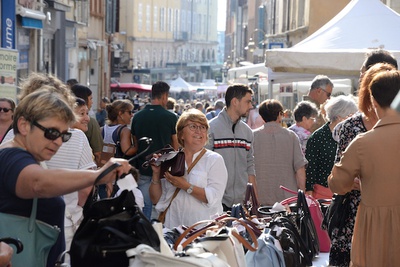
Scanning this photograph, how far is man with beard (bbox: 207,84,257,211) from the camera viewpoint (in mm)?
9047

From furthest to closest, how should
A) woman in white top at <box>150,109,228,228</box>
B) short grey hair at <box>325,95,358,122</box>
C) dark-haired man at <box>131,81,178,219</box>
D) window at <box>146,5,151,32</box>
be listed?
1. window at <box>146,5,151,32</box>
2. dark-haired man at <box>131,81,178,219</box>
3. short grey hair at <box>325,95,358,122</box>
4. woman in white top at <box>150,109,228,228</box>

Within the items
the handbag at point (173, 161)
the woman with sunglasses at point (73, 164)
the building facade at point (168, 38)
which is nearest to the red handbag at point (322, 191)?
the handbag at point (173, 161)

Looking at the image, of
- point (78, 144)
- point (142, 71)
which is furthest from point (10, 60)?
point (142, 71)

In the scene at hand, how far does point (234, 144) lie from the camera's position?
9148 mm

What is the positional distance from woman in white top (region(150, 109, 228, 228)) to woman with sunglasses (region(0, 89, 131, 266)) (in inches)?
97.4

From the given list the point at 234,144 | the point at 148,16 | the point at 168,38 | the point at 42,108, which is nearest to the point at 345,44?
the point at 234,144

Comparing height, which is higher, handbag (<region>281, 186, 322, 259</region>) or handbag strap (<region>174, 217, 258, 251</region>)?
handbag strap (<region>174, 217, 258, 251</region>)

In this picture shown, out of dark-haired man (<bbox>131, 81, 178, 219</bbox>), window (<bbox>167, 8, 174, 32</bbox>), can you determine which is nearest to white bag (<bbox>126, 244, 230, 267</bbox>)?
dark-haired man (<bbox>131, 81, 178, 219</bbox>)

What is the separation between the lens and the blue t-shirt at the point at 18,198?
4363 millimetres

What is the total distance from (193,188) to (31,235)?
264 cm

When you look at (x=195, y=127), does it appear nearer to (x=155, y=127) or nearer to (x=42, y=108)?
(x=42, y=108)

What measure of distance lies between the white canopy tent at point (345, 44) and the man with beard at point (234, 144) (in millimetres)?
3376

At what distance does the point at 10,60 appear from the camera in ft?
39.7

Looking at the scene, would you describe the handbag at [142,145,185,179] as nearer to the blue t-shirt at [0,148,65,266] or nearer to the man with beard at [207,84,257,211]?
the man with beard at [207,84,257,211]
